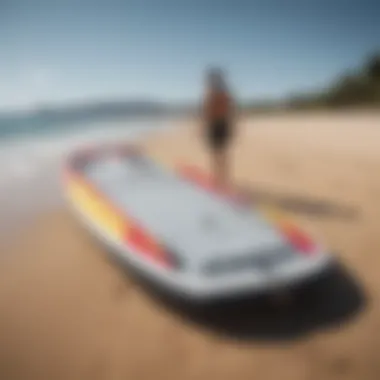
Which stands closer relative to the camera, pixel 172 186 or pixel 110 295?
pixel 110 295

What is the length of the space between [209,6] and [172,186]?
35 cm

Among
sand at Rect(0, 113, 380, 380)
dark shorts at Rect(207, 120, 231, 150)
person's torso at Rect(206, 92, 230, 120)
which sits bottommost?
sand at Rect(0, 113, 380, 380)

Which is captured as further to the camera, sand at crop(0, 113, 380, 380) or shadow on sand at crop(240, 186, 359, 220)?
shadow on sand at crop(240, 186, 359, 220)

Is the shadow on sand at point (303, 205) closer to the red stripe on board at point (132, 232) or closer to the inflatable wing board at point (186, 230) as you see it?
the inflatable wing board at point (186, 230)

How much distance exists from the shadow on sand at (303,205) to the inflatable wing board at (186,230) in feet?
0.12

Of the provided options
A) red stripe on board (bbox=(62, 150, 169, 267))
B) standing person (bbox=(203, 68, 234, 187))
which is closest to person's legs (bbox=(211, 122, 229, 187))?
standing person (bbox=(203, 68, 234, 187))

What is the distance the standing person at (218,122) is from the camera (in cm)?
102

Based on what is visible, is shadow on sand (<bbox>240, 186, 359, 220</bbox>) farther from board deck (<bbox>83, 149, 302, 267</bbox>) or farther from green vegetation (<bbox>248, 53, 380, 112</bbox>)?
green vegetation (<bbox>248, 53, 380, 112</bbox>)

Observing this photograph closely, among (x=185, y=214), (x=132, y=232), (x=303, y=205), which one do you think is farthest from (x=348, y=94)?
(x=132, y=232)

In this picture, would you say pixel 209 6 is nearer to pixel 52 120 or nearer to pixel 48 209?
pixel 52 120

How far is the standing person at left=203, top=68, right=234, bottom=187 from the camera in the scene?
1.02m

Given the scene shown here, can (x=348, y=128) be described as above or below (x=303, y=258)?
above

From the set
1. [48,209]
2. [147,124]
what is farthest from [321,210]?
[48,209]

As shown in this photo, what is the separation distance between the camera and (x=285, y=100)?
104 cm
